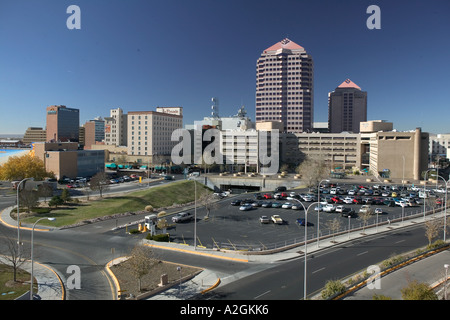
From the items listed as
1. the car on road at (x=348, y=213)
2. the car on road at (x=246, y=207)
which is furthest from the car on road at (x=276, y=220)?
the car on road at (x=348, y=213)

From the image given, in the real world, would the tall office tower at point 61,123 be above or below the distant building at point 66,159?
above

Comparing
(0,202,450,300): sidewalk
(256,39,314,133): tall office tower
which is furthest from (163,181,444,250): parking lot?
(256,39,314,133): tall office tower

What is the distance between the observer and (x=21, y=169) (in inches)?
2024

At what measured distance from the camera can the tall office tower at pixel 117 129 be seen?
121 m

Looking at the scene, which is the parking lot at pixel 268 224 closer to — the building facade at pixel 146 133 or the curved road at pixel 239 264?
the curved road at pixel 239 264

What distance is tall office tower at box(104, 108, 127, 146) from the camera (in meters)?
121

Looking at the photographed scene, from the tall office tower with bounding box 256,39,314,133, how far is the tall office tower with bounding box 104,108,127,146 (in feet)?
173

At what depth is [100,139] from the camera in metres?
164

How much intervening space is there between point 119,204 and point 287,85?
9157cm

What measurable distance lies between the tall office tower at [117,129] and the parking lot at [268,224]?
84797 millimetres

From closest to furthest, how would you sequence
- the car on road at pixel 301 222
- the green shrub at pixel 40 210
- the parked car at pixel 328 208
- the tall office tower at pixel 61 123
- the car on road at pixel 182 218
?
the car on road at pixel 301 222 → the car on road at pixel 182 218 → the green shrub at pixel 40 210 → the parked car at pixel 328 208 → the tall office tower at pixel 61 123

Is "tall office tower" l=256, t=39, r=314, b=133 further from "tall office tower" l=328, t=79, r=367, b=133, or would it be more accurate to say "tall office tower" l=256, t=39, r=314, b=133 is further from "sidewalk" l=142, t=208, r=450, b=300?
"sidewalk" l=142, t=208, r=450, b=300

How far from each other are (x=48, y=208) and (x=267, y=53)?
100831 mm

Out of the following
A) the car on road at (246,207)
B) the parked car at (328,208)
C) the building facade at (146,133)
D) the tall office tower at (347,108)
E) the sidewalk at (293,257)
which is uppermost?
the tall office tower at (347,108)
